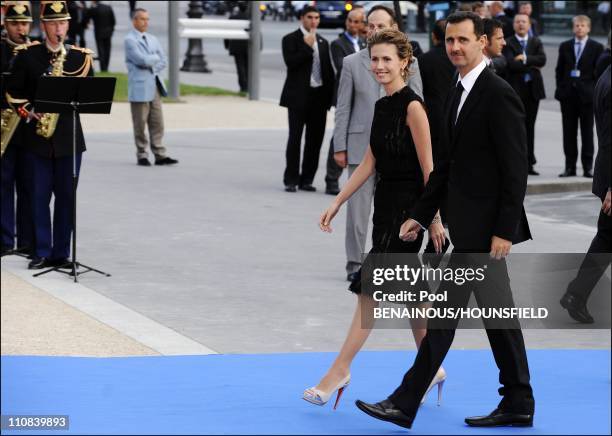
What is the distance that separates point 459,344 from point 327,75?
7191mm

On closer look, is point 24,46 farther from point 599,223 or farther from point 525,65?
point 525,65

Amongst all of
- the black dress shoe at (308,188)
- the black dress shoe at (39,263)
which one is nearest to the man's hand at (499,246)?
the black dress shoe at (39,263)

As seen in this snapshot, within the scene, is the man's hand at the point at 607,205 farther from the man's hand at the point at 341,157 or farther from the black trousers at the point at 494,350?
the man's hand at the point at 341,157

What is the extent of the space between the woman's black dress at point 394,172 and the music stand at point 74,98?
3920 millimetres

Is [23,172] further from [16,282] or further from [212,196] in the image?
[212,196]

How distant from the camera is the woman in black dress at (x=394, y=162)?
7.19 metres

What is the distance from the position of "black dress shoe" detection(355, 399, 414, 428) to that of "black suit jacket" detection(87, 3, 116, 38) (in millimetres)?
29227

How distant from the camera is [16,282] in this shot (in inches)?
422

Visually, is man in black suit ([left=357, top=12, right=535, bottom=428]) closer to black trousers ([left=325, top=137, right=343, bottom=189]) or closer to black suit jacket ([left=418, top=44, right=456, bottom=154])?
black suit jacket ([left=418, top=44, right=456, bottom=154])

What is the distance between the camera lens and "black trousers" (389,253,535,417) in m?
6.68

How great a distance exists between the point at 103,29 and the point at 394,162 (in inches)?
1130

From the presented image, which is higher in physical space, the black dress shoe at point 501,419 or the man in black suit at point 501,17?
the man in black suit at point 501,17

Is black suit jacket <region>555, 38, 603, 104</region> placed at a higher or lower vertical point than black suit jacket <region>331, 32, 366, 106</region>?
lower

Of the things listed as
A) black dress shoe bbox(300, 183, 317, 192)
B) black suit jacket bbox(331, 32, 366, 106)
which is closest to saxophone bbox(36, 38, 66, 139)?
black suit jacket bbox(331, 32, 366, 106)
